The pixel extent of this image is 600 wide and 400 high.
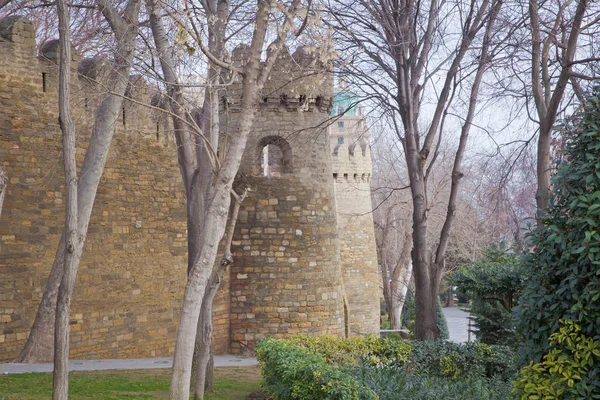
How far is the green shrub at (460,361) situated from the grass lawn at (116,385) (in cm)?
248

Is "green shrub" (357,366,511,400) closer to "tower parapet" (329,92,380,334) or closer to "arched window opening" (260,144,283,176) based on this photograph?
"arched window opening" (260,144,283,176)

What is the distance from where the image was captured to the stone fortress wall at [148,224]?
11.4 metres

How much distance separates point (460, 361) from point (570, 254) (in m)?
5.05

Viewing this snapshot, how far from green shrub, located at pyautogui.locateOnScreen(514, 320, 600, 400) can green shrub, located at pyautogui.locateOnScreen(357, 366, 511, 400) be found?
1.53 meters

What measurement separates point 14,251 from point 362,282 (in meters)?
14.6

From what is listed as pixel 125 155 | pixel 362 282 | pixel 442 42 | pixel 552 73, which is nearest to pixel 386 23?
pixel 442 42

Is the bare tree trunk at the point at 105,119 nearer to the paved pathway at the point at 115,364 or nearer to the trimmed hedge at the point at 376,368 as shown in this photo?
the paved pathway at the point at 115,364

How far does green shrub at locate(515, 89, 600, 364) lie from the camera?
480 cm

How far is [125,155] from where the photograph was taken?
522 inches

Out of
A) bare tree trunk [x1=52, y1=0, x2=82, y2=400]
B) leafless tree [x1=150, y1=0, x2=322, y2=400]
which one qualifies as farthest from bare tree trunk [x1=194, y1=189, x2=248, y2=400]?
bare tree trunk [x1=52, y1=0, x2=82, y2=400]

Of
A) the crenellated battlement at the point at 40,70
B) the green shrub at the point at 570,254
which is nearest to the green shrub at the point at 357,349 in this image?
the crenellated battlement at the point at 40,70

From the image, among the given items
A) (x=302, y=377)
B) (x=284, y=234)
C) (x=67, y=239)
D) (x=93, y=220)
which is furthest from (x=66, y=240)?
(x=284, y=234)

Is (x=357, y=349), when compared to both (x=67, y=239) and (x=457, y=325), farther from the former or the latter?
(x=457, y=325)

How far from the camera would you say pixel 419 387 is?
738 cm
